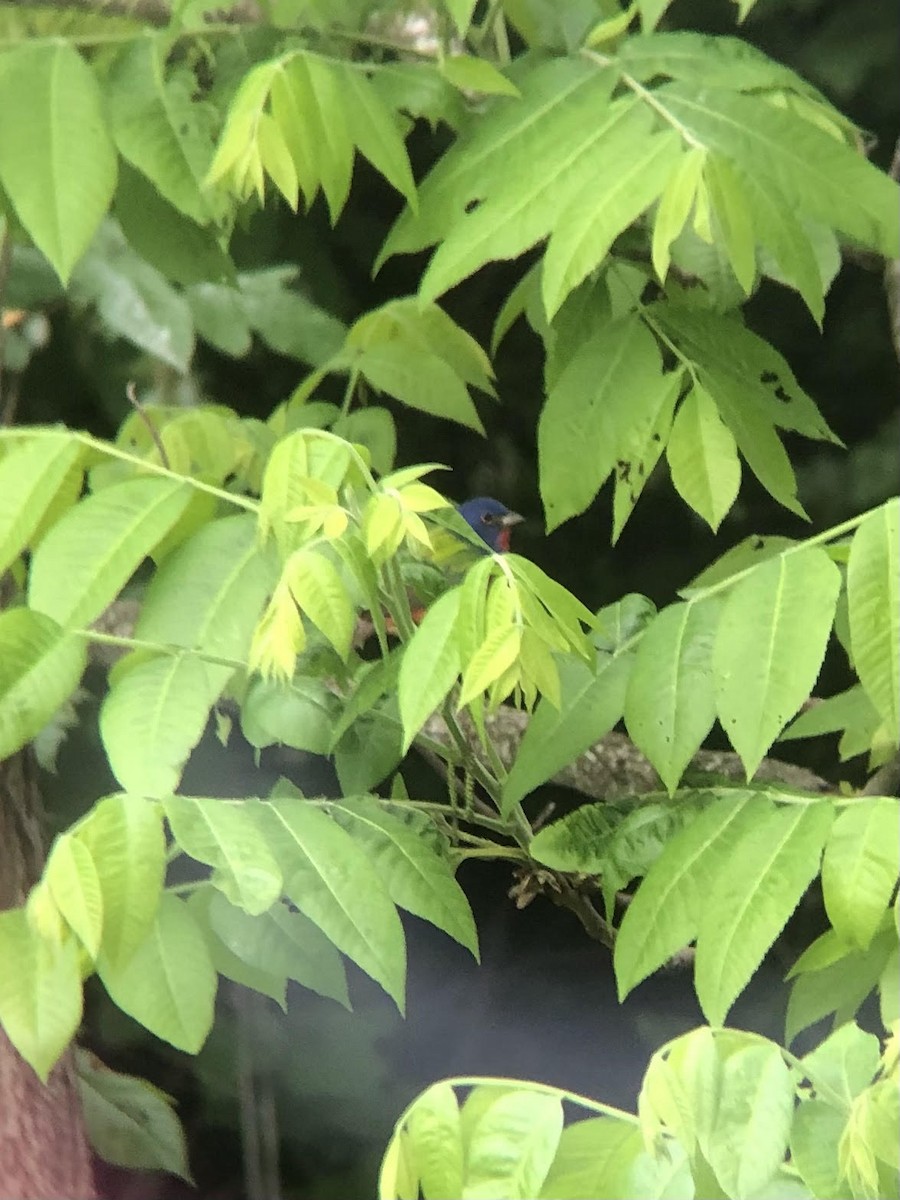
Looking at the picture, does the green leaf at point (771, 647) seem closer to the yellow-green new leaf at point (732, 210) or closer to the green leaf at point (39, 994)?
the yellow-green new leaf at point (732, 210)

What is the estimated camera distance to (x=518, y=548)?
5.34 ft

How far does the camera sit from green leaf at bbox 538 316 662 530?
85cm

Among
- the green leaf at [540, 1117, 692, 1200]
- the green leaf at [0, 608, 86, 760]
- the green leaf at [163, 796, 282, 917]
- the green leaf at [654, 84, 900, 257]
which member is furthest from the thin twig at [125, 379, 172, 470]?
the green leaf at [540, 1117, 692, 1200]

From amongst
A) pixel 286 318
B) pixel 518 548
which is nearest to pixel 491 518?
pixel 518 548

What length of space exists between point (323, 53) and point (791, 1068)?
2.44ft

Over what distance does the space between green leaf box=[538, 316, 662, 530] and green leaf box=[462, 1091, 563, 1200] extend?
0.37 meters

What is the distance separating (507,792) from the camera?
77 cm

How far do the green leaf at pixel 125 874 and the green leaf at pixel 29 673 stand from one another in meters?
0.08

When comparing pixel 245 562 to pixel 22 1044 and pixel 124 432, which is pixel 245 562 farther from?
pixel 124 432

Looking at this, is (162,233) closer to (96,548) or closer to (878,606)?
(96,548)

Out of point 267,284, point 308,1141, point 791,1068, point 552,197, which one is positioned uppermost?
point 552,197

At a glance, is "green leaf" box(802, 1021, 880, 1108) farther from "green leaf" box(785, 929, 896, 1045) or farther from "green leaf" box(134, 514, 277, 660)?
"green leaf" box(134, 514, 277, 660)

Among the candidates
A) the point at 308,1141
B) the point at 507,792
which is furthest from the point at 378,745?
the point at 308,1141

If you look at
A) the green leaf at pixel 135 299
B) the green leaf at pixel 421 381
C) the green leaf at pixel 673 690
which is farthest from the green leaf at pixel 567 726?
the green leaf at pixel 135 299
